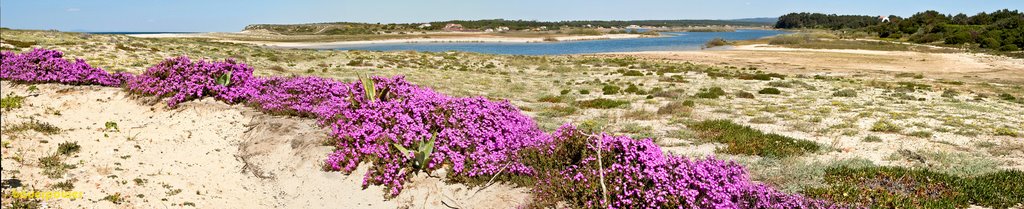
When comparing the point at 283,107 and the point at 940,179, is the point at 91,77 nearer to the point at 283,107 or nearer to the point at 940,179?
the point at 283,107

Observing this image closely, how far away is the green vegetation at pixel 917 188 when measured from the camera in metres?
8.46

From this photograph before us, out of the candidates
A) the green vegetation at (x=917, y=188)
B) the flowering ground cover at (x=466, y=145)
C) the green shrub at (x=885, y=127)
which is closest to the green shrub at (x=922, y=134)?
the green shrub at (x=885, y=127)

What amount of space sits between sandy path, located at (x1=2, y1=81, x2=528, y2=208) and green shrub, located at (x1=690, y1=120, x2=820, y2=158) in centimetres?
723

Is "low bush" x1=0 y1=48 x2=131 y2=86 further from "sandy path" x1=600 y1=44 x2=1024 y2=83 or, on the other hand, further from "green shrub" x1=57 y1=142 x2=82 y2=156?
"sandy path" x1=600 y1=44 x2=1024 y2=83

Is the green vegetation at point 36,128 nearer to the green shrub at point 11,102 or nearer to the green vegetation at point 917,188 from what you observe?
the green shrub at point 11,102

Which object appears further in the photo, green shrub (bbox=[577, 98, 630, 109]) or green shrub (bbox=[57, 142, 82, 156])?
green shrub (bbox=[577, 98, 630, 109])

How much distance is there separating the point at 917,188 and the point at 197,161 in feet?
43.2

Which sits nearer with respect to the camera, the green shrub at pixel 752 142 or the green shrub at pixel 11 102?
the green shrub at pixel 11 102

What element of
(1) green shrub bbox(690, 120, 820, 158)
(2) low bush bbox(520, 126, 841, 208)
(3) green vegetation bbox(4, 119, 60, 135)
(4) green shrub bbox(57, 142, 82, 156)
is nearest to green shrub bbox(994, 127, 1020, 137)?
(1) green shrub bbox(690, 120, 820, 158)

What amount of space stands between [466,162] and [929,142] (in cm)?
1320

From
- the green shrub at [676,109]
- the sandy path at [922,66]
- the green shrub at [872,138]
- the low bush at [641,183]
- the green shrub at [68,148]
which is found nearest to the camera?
the low bush at [641,183]

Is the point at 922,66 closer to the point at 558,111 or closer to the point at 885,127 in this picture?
the point at 885,127

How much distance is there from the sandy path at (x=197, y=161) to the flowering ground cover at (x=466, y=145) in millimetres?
403

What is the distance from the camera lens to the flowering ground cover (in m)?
7.02
